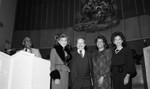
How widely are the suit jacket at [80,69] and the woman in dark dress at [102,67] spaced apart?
72 millimetres

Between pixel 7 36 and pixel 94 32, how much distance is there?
404 centimetres

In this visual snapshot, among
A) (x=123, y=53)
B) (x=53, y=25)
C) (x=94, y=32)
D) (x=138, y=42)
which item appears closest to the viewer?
(x=123, y=53)

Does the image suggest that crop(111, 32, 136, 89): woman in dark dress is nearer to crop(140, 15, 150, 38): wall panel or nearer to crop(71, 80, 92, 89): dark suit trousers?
crop(71, 80, 92, 89): dark suit trousers

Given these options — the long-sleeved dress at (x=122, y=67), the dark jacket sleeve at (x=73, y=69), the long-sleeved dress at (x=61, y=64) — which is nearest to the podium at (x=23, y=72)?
the long-sleeved dress at (x=61, y=64)

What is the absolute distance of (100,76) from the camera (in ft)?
6.91

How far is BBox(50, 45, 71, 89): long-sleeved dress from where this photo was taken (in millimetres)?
2048

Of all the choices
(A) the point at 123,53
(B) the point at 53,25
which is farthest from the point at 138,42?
(A) the point at 123,53

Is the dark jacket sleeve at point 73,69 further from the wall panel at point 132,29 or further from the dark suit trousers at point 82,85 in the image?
the wall panel at point 132,29

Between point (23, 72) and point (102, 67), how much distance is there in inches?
39.2

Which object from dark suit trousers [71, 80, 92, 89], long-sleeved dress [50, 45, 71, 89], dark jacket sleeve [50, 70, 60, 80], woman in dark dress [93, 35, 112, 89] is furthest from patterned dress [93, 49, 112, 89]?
dark jacket sleeve [50, 70, 60, 80]

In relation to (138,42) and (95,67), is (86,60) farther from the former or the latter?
(138,42)

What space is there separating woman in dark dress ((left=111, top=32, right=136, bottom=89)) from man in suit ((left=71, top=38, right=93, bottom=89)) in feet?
1.00

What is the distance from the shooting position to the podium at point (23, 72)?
206cm

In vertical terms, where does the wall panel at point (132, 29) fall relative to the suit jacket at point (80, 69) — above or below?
above
